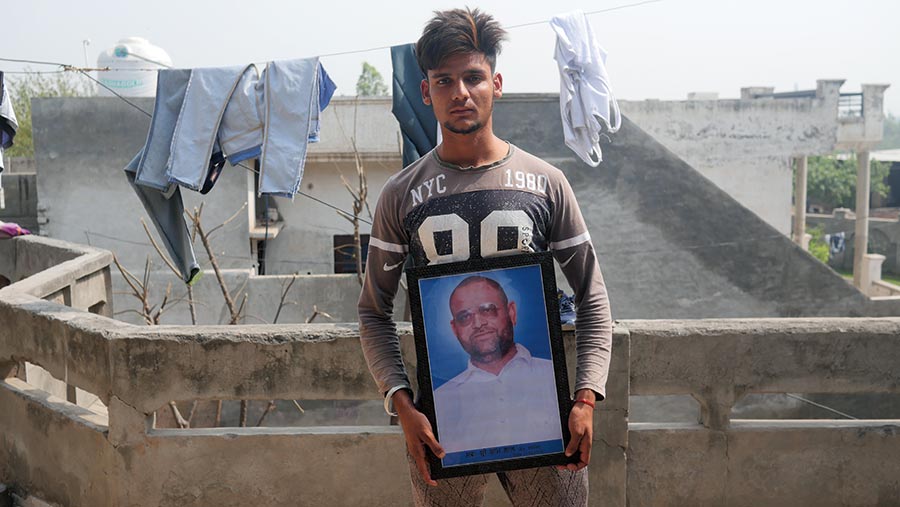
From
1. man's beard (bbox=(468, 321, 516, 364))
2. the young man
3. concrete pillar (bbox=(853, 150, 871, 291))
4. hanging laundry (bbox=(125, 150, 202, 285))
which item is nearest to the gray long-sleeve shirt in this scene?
the young man

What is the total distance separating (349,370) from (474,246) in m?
1.55

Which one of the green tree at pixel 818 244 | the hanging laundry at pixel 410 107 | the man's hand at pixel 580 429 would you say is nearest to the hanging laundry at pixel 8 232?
the hanging laundry at pixel 410 107

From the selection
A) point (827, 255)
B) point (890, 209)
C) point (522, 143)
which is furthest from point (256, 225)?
point (890, 209)

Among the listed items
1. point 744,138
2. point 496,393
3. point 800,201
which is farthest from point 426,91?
point 800,201

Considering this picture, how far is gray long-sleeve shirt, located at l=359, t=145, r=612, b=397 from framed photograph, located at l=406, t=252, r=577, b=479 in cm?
12

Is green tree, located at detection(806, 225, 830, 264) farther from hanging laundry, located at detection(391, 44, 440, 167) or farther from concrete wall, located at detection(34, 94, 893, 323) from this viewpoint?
hanging laundry, located at detection(391, 44, 440, 167)

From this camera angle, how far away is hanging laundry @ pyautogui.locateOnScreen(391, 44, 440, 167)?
7.46 metres

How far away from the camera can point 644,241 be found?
11375 mm

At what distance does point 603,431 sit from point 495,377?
150 cm

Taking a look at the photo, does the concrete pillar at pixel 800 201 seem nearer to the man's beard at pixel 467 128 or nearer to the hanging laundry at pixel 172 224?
the hanging laundry at pixel 172 224

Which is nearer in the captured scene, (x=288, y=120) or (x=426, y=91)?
(x=426, y=91)

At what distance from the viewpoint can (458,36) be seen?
233 centimetres

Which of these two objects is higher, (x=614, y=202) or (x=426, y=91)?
(x=426, y=91)

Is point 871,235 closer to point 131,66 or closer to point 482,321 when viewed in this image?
point 131,66
